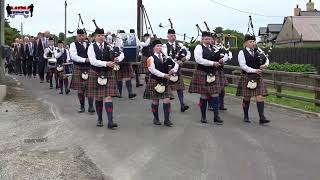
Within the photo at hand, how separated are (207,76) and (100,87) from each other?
6.46 ft

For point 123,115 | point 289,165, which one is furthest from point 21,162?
point 123,115

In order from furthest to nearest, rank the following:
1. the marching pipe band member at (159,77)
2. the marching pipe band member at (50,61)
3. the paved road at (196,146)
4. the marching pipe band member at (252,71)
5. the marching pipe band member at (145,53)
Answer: the marching pipe band member at (50,61) → the marching pipe band member at (145,53) → the marching pipe band member at (252,71) → the marching pipe band member at (159,77) → the paved road at (196,146)

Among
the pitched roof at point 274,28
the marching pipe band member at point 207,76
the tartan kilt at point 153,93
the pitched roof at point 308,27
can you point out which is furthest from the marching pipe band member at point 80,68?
the pitched roof at point 274,28

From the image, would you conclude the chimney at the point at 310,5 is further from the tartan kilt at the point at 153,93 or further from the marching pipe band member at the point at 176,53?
the tartan kilt at the point at 153,93

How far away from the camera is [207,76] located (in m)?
10.3

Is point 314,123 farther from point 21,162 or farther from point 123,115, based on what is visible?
point 21,162

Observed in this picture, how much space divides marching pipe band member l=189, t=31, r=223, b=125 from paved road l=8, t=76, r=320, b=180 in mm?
383

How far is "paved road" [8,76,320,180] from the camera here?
6629 millimetres

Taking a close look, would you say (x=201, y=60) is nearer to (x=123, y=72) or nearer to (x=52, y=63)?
(x=123, y=72)

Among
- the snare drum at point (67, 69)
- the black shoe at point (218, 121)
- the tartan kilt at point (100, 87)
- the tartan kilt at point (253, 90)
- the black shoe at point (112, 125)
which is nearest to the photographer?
the black shoe at point (112, 125)

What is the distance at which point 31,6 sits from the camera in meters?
27.5

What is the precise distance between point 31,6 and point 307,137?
67.8ft

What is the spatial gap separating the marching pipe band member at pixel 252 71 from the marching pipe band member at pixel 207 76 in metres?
0.49

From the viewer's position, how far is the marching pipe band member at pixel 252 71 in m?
10.3
